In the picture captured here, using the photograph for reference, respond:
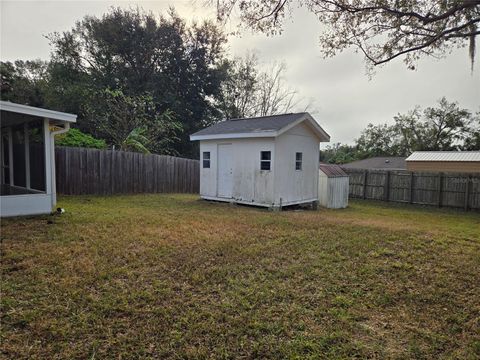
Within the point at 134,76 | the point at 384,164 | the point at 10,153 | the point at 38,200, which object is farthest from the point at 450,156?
the point at 10,153

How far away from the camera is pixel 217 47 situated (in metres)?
23.4

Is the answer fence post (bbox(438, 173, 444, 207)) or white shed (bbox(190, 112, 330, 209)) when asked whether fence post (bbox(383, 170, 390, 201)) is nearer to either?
fence post (bbox(438, 173, 444, 207))

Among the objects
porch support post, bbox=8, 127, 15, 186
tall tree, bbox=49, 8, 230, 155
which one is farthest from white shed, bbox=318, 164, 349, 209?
tall tree, bbox=49, 8, 230, 155

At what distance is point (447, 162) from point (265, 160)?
18303 millimetres

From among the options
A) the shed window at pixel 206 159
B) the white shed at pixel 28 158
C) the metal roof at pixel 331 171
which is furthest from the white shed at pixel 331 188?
the white shed at pixel 28 158

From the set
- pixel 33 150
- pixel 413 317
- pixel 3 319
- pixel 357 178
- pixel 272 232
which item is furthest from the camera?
pixel 357 178

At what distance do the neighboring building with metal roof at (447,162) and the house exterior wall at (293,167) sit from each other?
14468 mm

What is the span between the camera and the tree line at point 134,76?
18.3m

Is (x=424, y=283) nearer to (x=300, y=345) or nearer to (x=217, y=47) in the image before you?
(x=300, y=345)

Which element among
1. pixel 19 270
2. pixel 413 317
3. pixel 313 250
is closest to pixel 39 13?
pixel 19 270

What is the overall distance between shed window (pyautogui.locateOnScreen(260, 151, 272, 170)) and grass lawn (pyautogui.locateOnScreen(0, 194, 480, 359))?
12.3 feet

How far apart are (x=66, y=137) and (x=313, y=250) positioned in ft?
40.1

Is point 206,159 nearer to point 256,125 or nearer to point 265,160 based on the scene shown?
point 256,125

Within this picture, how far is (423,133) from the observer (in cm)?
3169
